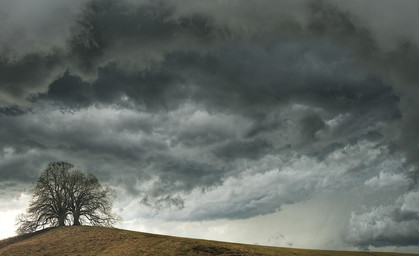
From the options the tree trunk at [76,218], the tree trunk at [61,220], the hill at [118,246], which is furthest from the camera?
the tree trunk at [76,218]

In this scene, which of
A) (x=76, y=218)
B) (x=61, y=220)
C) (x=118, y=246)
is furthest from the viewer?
(x=76, y=218)

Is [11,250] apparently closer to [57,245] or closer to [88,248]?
[57,245]

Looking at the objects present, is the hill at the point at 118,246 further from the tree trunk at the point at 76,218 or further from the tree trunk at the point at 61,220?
the tree trunk at the point at 76,218

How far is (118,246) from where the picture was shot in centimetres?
4144

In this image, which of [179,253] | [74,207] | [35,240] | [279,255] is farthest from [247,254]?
[74,207]

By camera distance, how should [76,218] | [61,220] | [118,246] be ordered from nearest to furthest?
[118,246] → [61,220] → [76,218]

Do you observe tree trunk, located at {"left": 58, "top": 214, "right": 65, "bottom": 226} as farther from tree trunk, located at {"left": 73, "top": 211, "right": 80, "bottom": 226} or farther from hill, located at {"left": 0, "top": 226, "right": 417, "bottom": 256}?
hill, located at {"left": 0, "top": 226, "right": 417, "bottom": 256}

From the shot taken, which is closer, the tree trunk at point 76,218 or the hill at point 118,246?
the hill at point 118,246

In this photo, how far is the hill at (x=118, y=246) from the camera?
128ft

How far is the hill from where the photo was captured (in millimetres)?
38875

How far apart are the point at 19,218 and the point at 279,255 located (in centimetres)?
4935

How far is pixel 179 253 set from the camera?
36.9 metres

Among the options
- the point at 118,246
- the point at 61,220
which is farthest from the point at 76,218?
the point at 118,246

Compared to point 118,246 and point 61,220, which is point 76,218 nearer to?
point 61,220
